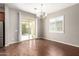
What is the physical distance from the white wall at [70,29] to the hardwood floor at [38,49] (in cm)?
26

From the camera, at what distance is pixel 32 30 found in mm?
3613

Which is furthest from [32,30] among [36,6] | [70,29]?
[70,29]

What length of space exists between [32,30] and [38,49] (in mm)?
584

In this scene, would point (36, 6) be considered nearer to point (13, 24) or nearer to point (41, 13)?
point (41, 13)

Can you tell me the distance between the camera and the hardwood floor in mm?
3309

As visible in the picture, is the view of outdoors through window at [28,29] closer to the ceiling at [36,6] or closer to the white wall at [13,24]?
the white wall at [13,24]

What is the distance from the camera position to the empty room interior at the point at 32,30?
137 inches

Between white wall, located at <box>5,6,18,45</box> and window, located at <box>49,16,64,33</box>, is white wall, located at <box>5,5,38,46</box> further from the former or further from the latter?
window, located at <box>49,16,64,33</box>

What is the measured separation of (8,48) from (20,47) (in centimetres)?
34

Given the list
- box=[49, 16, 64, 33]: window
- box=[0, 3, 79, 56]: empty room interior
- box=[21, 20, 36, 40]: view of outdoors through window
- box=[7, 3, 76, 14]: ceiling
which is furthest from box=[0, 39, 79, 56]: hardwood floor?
box=[7, 3, 76, 14]: ceiling

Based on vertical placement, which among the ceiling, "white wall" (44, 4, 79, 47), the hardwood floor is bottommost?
the hardwood floor

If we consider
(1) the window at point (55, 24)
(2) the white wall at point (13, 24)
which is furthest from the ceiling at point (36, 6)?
(1) the window at point (55, 24)

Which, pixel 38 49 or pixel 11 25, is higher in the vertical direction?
pixel 11 25

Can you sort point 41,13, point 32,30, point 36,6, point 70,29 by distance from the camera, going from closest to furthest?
1. point 36,6
2. point 32,30
3. point 41,13
4. point 70,29
